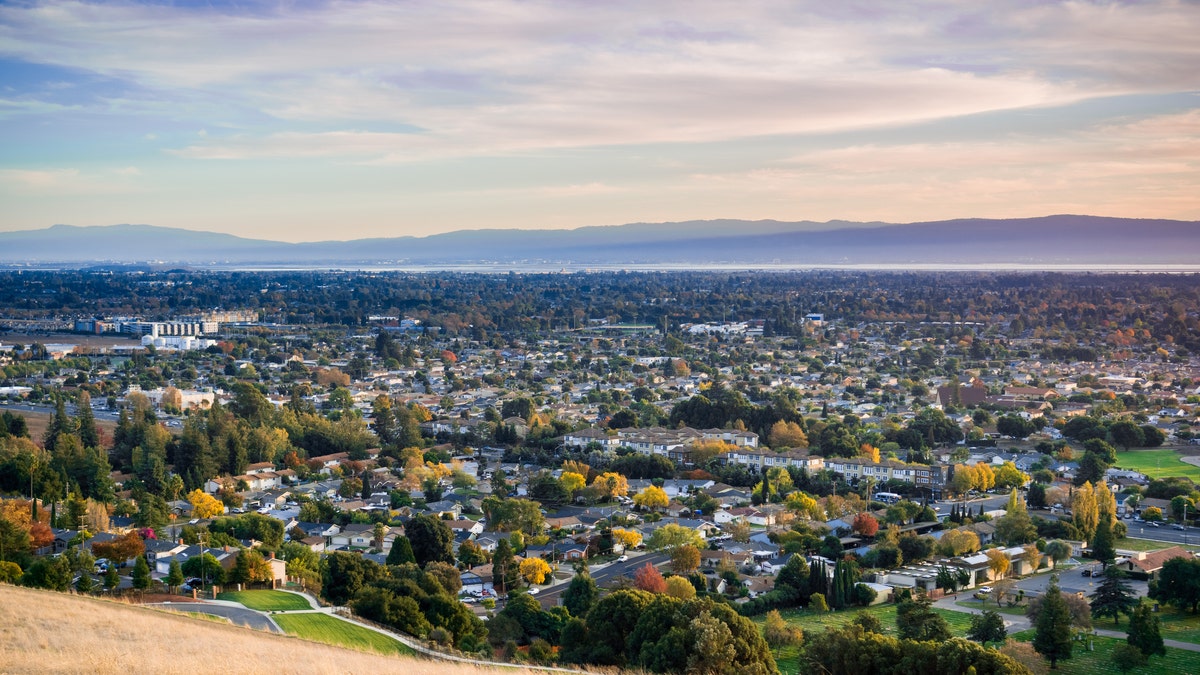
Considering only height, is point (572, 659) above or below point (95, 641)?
below

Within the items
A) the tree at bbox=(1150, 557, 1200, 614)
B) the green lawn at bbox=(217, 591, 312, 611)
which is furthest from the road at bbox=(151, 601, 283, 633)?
the tree at bbox=(1150, 557, 1200, 614)

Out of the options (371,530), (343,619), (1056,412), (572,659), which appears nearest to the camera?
(572,659)

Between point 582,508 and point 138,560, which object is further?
point 582,508

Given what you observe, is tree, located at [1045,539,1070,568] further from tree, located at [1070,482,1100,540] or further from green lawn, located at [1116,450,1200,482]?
green lawn, located at [1116,450,1200,482]

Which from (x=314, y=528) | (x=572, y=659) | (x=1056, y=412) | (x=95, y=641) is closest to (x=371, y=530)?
(x=314, y=528)

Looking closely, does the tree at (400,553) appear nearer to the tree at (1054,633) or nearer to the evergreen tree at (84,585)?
the evergreen tree at (84,585)

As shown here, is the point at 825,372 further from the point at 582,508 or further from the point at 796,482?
the point at 582,508
